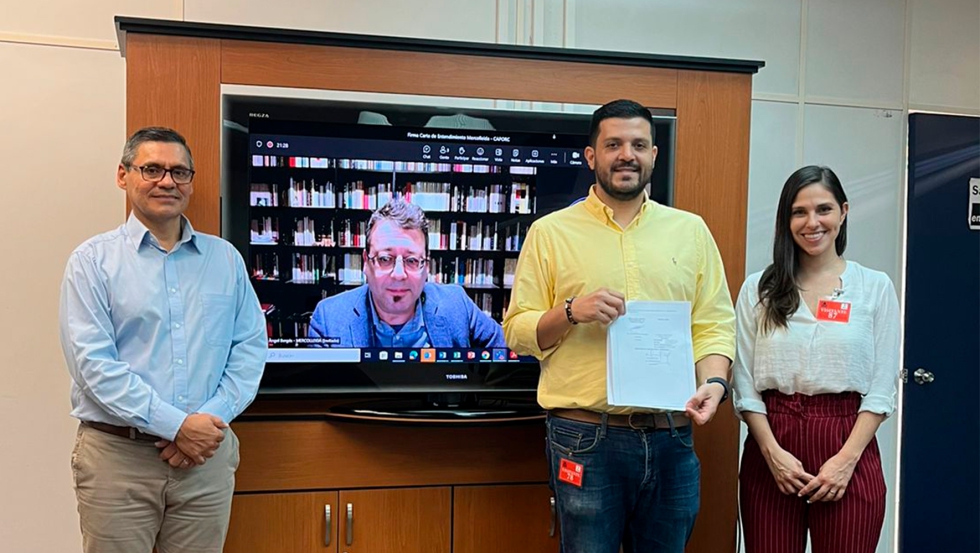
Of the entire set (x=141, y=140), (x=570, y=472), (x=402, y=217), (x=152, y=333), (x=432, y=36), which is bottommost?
(x=570, y=472)

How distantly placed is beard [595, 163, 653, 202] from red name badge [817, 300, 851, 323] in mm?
612

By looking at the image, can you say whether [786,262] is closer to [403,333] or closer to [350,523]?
[403,333]

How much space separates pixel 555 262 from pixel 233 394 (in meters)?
0.95

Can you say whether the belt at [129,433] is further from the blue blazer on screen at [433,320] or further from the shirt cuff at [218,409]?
the blue blazer on screen at [433,320]

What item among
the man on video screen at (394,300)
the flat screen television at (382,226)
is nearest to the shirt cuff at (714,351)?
the flat screen television at (382,226)

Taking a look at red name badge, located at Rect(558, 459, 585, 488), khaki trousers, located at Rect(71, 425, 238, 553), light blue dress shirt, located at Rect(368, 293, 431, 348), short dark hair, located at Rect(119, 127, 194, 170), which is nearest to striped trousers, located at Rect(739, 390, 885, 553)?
red name badge, located at Rect(558, 459, 585, 488)

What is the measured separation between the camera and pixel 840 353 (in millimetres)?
1946

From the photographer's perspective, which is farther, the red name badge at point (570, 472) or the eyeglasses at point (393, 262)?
the eyeglasses at point (393, 262)

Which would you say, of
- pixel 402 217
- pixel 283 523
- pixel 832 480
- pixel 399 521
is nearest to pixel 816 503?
pixel 832 480

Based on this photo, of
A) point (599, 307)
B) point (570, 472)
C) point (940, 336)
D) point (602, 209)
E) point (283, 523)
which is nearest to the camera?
point (599, 307)

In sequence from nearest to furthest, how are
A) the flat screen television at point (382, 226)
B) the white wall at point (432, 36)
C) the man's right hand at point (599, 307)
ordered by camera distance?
the man's right hand at point (599, 307) → the flat screen television at point (382, 226) → the white wall at point (432, 36)

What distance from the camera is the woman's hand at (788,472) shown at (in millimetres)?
1934

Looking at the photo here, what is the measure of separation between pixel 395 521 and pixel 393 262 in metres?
0.85

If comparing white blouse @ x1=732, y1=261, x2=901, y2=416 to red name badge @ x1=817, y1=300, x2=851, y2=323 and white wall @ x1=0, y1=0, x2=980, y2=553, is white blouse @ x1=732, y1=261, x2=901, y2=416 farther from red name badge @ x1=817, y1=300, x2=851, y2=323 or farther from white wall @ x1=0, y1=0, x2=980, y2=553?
white wall @ x1=0, y1=0, x2=980, y2=553
